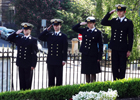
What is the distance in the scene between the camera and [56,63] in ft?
22.4

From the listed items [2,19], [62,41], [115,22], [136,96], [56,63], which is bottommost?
[136,96]

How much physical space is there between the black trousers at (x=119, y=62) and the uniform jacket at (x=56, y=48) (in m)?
1.22

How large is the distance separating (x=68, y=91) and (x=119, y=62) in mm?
1871

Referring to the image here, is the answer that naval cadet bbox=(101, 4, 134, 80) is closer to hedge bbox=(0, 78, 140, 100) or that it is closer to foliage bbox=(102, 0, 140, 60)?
hedge bbox=(0, 78, 140, 100)

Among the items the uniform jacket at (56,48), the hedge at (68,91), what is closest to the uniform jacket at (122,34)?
the hedge at (68,91)

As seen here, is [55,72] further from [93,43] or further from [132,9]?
[132,9]

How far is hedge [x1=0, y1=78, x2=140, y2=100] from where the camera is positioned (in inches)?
217

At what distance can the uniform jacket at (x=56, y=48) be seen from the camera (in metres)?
6.86

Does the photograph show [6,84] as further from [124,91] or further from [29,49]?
[124,91]

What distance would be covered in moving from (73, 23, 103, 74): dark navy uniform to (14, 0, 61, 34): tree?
28026 mm

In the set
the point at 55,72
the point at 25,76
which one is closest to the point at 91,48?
the point at 55,72

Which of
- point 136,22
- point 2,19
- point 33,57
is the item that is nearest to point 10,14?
point 2,19

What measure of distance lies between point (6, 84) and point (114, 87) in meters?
3.36

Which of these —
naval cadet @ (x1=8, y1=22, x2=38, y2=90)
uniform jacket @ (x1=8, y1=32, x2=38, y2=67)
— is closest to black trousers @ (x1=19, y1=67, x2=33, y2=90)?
naval cadet @ (x1=8, y1=22, x2=38, y2=90)
